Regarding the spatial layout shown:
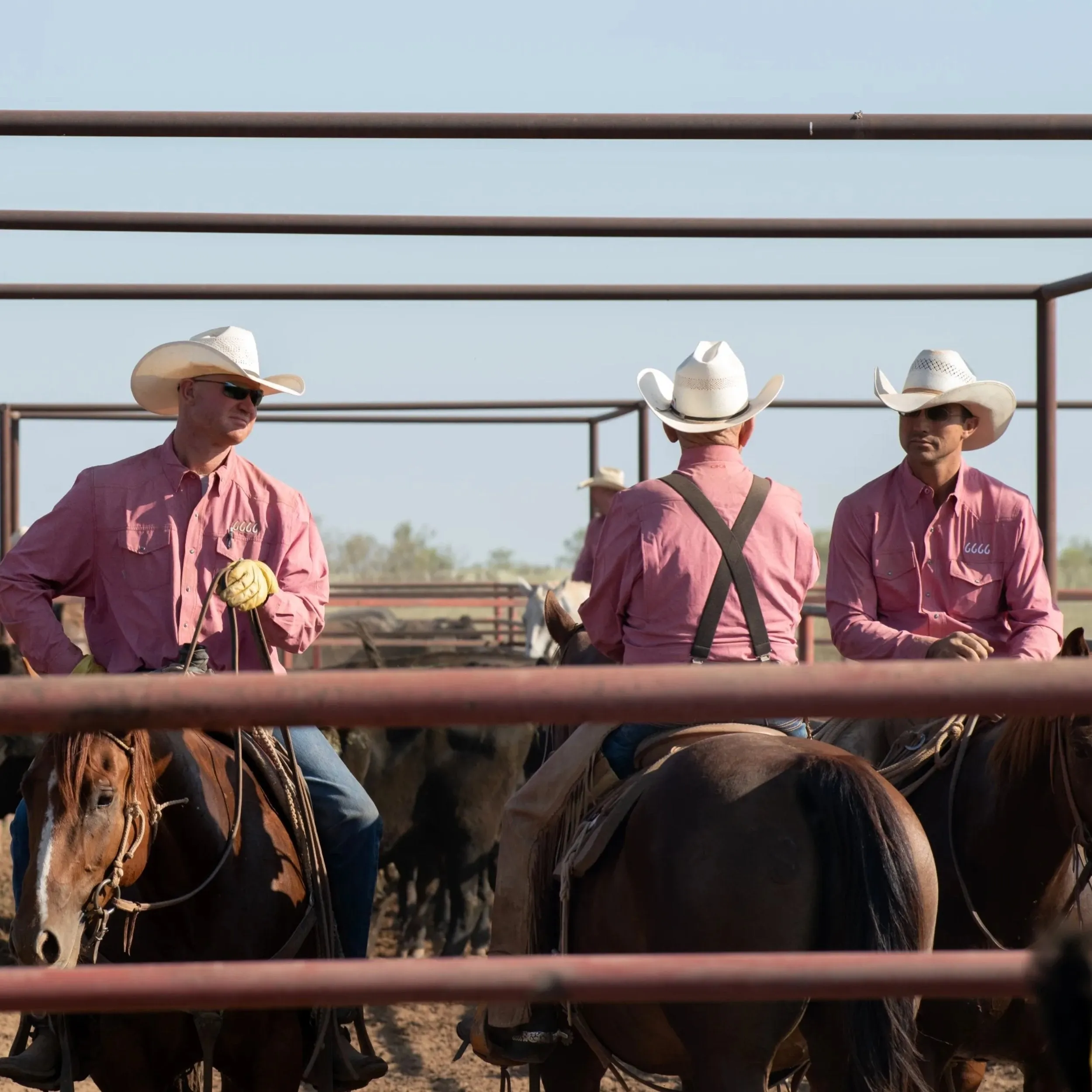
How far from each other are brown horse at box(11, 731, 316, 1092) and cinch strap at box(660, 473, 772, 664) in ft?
4.01

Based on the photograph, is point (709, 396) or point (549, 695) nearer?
point (549, 695)

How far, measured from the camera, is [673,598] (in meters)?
3.61

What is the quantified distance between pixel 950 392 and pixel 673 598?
144 cm

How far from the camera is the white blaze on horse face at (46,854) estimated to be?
2934mm

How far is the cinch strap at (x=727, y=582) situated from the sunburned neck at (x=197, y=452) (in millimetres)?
1373

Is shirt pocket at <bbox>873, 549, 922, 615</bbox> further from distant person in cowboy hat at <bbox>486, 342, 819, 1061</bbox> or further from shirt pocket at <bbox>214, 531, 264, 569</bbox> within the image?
shirt pocket at <bbox>214, 531, 264, 569</bbox>

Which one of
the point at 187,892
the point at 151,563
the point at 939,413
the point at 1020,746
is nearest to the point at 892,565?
the point at 939,413

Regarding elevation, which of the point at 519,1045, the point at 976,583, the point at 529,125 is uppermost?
the point at 529,125

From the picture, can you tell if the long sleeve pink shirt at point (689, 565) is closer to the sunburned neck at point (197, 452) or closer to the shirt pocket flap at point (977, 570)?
the shirt pocket flap at point (977, 570)

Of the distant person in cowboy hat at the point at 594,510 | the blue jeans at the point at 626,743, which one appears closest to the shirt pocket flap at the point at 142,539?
the blue jeans at the point at 626,743

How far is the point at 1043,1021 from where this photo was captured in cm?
115

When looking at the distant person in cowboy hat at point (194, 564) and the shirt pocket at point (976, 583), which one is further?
the shirt pocket at point (976, 583)

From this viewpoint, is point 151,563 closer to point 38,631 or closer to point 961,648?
point 38,631

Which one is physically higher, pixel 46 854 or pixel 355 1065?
pixel 46 854
